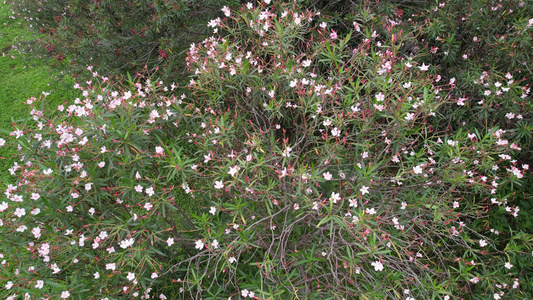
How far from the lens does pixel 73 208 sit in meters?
2.42

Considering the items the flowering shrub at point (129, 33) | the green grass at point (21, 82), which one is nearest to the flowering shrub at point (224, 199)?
the flowering shrub at point (129, 33)

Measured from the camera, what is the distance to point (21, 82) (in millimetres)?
6926

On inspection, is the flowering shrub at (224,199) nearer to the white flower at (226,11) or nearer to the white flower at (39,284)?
the white flower at (39,284)

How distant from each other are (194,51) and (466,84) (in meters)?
2.65

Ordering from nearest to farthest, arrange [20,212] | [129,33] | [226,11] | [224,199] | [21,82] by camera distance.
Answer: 1. [20,212]
2. [224,199]
3. [226,11]
4. [129,33]
5. [21,82]

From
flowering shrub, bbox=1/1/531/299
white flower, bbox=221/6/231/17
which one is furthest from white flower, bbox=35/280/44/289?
white flower, bbox=221/6/231/17

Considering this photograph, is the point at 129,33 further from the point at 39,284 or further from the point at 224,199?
the point at 39,284

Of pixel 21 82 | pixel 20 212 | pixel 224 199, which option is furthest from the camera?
pixel 21 82

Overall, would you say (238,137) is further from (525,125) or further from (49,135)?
(525,125)

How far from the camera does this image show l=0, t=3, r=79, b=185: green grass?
5.68 m

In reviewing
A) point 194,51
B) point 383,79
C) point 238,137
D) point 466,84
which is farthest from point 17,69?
point 466,84

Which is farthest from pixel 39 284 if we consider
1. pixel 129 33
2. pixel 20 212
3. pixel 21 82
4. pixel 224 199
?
pixel 21 82

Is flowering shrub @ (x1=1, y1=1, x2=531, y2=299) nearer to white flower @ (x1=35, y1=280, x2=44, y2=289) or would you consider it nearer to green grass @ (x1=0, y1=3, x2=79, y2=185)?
white flower @ (x1=35, y1=280, x2=44, y2=289)

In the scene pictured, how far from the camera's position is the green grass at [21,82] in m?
5.68
